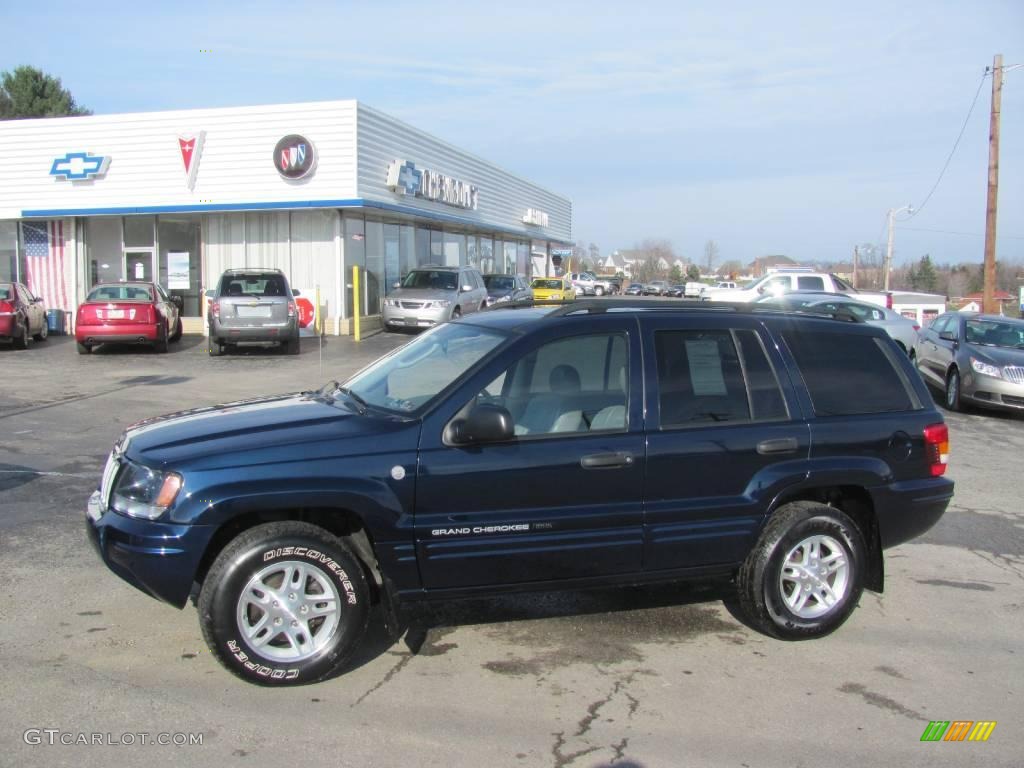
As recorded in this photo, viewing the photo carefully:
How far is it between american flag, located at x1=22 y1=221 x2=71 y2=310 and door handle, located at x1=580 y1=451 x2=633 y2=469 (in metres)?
24.5

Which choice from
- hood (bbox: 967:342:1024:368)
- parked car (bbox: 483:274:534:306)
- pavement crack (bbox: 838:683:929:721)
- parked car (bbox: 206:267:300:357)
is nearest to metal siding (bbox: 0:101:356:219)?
parked car (bbox: 206:267:300:357)

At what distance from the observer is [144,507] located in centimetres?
421

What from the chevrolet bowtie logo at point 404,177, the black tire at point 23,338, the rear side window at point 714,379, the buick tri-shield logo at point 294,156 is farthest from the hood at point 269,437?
the chevrolet bowtie logo at point 404,177

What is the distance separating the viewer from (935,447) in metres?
5.27

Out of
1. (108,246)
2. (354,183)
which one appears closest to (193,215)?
(108,246)

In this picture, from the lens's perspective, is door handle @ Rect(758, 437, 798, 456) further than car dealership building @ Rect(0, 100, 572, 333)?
No

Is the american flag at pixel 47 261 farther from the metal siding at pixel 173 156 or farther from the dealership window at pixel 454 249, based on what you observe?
the dealership window at pixel 454 249

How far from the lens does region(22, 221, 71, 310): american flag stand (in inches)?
1003

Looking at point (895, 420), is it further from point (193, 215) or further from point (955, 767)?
point (193, 215)

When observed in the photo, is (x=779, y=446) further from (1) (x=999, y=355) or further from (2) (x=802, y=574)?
(1) (x=999, y=355)

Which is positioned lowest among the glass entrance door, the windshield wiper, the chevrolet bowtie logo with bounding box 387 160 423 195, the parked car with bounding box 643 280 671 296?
the windshield wiper

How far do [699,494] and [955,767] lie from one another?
1634mm

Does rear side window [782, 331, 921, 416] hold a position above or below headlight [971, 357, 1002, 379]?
above

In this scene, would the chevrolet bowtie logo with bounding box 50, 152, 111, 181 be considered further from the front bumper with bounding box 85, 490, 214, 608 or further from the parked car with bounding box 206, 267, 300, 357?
the front bumper with bounding box 85, 490, 214, 608
